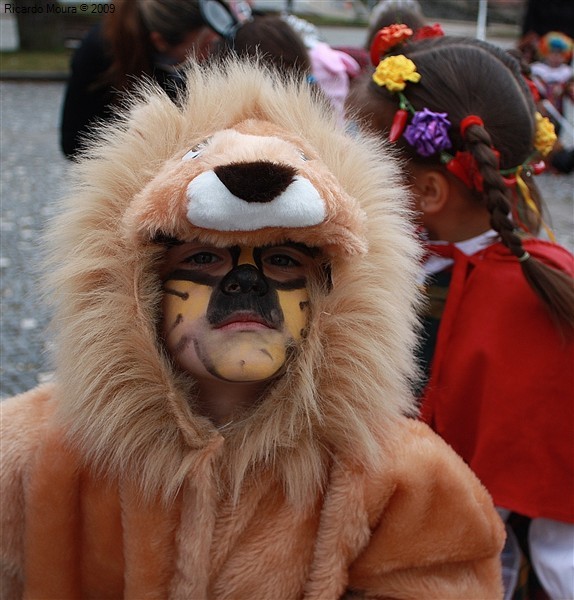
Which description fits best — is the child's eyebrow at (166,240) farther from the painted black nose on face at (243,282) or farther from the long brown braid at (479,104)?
the long brown braid at (479,104)

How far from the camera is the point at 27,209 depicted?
5.55m

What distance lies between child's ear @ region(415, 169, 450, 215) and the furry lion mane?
51 cm

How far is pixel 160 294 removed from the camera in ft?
4.29

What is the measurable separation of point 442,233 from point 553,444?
0.58m

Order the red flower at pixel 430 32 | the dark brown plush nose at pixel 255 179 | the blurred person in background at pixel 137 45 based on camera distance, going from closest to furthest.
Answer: the dark brown plush nose at pixel 255 179, the red flower at pixel 430 32, the blurred person in background at pixel 137 45

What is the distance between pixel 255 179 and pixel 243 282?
0.19 metres

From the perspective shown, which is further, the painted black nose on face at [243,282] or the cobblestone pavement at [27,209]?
the cobblestone pavement at [27,209]

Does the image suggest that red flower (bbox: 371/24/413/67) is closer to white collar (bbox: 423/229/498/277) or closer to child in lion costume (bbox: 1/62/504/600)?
white collar (bbox: 423/229/498/277)

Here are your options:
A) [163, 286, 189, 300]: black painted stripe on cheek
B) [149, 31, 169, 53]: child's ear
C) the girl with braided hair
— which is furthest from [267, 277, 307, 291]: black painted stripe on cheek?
[149, 31, 169, 53]: child's ear

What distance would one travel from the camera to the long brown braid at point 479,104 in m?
1.65

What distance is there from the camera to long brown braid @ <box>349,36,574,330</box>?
1.65 meters

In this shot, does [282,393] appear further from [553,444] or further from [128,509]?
[553,444]

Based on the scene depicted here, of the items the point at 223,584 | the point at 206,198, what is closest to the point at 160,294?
the point at 206,198

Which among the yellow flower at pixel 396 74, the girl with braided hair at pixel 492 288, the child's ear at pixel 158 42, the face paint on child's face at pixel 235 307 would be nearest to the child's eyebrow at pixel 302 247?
the face paint on child's face at pixel 235 307
